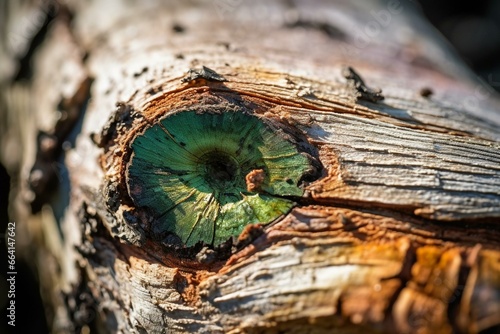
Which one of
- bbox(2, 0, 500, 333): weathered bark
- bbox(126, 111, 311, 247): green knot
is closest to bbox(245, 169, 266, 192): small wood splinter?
bbox(126, 111, 311, 247): green knot

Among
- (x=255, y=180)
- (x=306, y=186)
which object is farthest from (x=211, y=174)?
(x=306, y=186)

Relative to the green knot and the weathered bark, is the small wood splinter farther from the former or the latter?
the weathered bark

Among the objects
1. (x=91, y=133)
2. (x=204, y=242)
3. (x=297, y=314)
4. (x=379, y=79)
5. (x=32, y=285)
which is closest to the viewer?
(x=297, y=314)

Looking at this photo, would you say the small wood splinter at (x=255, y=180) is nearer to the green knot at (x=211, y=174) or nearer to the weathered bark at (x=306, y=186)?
the green knot at (x=211, y=174)

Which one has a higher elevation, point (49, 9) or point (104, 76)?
point (49, 9)

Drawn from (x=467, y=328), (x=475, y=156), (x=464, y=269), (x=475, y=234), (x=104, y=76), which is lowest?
(x=467, y=328)

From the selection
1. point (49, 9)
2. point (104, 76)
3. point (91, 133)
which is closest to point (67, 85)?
point (104, 76)

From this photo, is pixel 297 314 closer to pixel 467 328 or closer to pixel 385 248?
pixel 385 248
